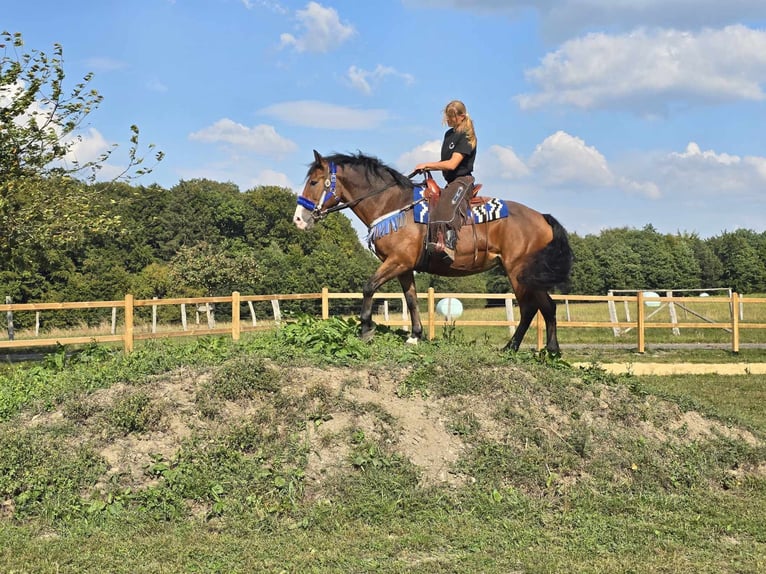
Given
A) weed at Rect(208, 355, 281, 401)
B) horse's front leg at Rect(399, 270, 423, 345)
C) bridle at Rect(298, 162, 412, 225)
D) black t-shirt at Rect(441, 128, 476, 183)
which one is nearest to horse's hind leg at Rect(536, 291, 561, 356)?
horse's front leg at Rect(399, 270, 423, 345)

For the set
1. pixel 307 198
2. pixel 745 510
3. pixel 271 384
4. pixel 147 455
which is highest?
pixel 307 198

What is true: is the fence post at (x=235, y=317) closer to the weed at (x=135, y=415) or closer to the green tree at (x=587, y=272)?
the weed at (x=135, y=415)

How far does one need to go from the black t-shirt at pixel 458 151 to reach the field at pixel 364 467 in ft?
6.48

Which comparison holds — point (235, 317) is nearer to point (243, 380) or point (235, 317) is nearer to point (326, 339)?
point (326, 339)

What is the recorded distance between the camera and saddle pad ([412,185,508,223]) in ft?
26.4

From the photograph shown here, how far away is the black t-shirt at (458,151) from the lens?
8141 mm

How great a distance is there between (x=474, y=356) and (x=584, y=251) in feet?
120

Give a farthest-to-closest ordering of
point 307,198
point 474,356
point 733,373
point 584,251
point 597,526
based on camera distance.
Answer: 1. point 584,251
2. point 733,373
3. point 307,198
4. point 474,356
5. point 597,526

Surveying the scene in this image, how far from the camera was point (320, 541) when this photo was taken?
4.97m

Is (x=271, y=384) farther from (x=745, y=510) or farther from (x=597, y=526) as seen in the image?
(x=745, y=510)

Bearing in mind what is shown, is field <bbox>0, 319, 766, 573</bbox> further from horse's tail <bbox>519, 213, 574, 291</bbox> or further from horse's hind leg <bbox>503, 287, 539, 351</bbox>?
horse's tail <bbox>519, 213, 574, 291</bbox>

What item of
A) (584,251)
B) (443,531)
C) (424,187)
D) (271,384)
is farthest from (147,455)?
(584,251)

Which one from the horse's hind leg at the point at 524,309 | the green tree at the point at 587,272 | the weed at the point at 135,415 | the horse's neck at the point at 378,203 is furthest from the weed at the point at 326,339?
the green tree at the point at 587,272

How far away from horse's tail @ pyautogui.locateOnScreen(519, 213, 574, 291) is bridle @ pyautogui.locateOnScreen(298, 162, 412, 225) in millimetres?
1805
